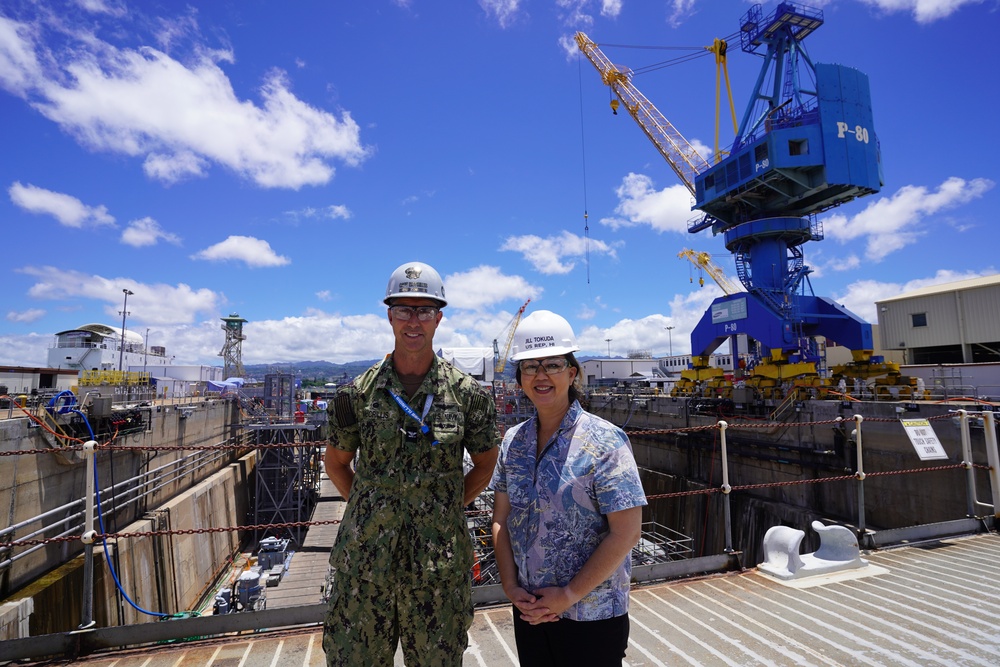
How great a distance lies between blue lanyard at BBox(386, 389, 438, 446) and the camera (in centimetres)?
207

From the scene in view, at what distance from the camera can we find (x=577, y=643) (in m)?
1.79

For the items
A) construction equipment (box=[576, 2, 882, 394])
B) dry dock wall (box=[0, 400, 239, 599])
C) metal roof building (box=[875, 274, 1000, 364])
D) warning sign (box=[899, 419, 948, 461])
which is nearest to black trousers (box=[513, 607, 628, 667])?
dry dock wall (box=[0, 400, 239, 599])

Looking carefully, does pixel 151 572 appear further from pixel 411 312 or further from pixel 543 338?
pixel 543 338

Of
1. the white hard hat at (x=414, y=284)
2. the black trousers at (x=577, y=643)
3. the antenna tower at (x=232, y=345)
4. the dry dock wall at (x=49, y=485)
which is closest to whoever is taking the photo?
the black trousers at (x=577, y=643)

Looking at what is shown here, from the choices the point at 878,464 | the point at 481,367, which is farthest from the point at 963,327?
the point at 481,367

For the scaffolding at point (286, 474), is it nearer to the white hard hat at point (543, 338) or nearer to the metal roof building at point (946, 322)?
the white hard hat at point (543, 338)

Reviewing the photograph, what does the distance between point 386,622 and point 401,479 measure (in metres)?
0.58

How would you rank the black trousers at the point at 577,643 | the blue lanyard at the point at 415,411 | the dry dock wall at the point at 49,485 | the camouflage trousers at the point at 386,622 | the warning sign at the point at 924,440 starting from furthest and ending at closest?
the dry dock wall at the point at 49,485
the warning sign at the point at 924,440
the blue lanyard at the point at 415,411
the camouflage trousers at the point at 386,622
the black trousers at the point at 577,643

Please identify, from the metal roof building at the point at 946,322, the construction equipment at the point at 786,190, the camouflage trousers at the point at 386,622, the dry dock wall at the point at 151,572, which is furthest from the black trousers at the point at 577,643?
the metal roof building at the point at 946,322

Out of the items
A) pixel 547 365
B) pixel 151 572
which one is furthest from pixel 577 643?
pixel 151 572

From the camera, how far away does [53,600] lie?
29.5ft

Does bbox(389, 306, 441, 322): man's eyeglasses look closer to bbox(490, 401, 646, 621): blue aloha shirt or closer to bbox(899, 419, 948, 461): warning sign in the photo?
bbox(490, 401, 646, 621): blue aloha shirt

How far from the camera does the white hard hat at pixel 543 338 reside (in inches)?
80.0

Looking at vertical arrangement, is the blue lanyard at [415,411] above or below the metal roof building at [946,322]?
below
